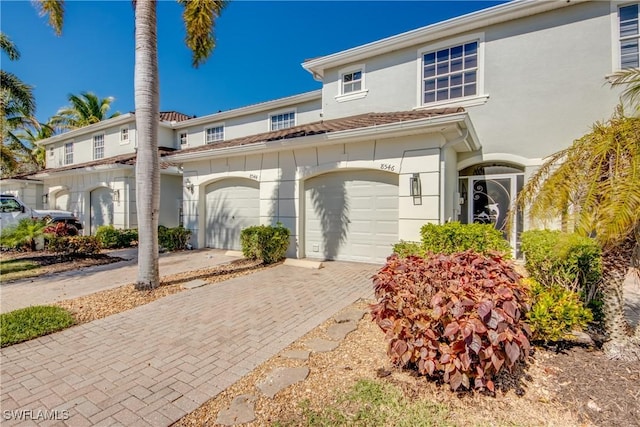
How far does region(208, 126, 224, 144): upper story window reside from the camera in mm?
17484

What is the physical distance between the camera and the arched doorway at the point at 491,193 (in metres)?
9.28

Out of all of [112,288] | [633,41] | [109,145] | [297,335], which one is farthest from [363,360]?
[109,145]

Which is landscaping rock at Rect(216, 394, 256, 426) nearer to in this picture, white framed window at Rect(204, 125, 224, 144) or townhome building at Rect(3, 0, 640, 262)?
townhome building at Rect(3, 0, 640, 262)

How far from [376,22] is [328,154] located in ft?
19.3

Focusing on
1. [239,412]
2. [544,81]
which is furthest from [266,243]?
[544,81]

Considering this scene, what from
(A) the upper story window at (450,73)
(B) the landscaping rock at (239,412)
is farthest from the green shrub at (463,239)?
(A) the upper story window at (450,73)

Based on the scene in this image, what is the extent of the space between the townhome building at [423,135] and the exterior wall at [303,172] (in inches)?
1.4

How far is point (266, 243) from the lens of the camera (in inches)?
356

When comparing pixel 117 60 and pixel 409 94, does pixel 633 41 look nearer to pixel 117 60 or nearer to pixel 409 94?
pixel 409 94

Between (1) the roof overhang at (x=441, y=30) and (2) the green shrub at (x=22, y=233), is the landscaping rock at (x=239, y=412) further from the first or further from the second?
(2) the green shrub at (x=22, y=233)

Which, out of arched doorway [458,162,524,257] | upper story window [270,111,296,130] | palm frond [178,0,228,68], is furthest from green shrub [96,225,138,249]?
arched doorway [458,162,524,257]

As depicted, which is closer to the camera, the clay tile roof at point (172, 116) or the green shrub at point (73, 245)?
the green shrub at point (73, 245)

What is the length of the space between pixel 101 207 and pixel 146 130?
1333 cm

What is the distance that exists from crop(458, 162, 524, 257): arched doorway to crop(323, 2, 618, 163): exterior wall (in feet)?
1.85
